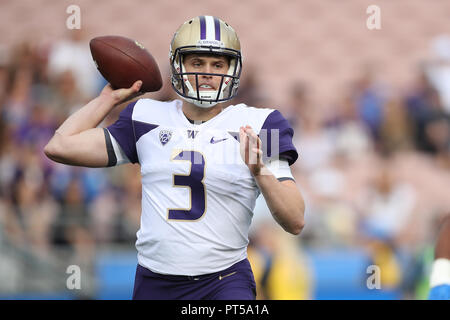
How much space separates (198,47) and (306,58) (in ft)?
23.8

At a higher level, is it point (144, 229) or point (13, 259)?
point (144, 229)

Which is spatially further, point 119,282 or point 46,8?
point 46,8

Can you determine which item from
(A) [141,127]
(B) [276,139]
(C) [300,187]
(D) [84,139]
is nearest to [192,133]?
(A) [141,127]

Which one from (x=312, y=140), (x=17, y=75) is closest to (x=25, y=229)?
(x=17, y=75)

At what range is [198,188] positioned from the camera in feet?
9.55

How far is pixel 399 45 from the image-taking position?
1027 centimetres

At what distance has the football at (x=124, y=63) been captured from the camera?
3.23m

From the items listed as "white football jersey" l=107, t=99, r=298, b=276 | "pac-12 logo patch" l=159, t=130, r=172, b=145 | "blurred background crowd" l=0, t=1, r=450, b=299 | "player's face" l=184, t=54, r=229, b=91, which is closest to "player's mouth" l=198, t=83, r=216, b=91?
"player's face" l=184, t=54, r=229, b=91

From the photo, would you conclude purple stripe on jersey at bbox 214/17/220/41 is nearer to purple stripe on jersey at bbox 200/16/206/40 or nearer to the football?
purple stripe on jersey at bbox 200/16/206/40

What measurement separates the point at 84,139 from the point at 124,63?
419 mm

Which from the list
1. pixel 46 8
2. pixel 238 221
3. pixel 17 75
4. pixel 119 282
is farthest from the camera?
pixel 46 8

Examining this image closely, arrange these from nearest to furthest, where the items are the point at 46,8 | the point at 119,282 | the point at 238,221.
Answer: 1. the point at 238,221
2. the point at 119,282
3. the point at 46,8

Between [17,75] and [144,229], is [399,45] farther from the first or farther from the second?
[144,229]

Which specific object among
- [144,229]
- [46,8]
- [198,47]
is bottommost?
[144,229]
